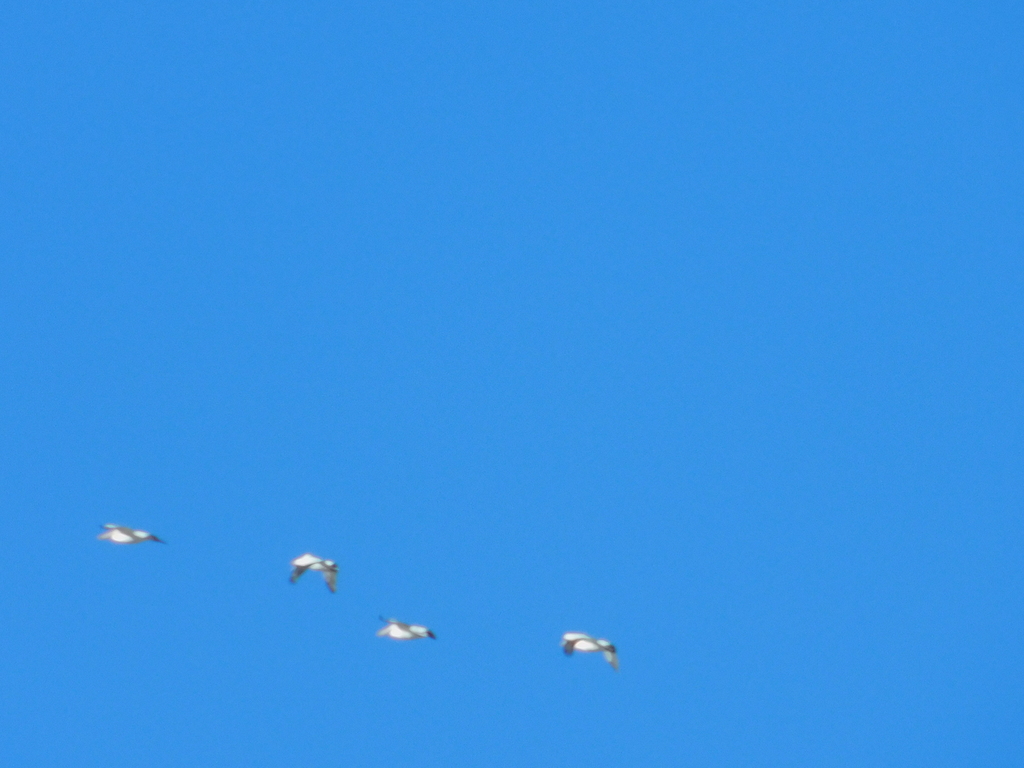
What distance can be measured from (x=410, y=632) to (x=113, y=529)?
6520 millimetres

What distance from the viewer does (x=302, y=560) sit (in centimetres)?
2528

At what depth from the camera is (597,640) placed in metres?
24.4

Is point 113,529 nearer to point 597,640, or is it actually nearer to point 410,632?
point 410,632

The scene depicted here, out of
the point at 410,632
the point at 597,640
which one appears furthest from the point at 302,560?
the point at 597,640

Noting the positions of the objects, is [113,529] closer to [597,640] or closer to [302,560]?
[302,560]

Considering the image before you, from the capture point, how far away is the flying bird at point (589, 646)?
24141mm

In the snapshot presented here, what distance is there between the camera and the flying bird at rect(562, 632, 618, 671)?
2414 centimetres

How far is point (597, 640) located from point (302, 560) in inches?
235

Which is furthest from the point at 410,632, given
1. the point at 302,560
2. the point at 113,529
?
the point at 113,529

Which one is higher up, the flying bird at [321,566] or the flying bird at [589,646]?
the flying bird at [321,566]

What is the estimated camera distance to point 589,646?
2430cm

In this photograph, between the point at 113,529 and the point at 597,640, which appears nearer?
the point at 597,640

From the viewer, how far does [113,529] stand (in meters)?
26.1

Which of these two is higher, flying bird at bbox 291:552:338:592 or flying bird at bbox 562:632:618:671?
flying bird at bbox 291:552:338:592
